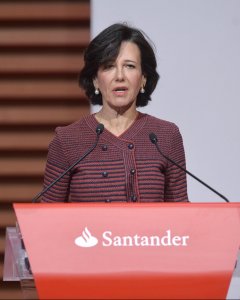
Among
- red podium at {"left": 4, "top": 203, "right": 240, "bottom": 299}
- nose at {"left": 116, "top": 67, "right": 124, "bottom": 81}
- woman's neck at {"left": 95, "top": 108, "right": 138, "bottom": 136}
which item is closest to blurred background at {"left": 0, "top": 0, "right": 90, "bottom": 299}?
woman's neck at {"left": 95, "top": 108, "right": 138, "bottom": 136}

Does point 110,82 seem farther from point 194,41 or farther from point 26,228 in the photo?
point 194,41

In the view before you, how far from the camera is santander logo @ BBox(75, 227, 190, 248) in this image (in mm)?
2035

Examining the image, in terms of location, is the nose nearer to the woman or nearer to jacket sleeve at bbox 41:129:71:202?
the woman

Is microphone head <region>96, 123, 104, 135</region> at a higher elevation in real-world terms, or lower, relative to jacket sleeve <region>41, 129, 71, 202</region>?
higher

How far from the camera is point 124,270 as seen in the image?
2016mm

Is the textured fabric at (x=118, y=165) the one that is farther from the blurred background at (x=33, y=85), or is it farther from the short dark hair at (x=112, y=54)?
the blurred background at (x=33, y=85)

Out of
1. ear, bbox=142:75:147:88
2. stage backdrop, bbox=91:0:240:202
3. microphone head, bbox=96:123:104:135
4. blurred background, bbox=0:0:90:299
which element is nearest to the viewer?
microphone head, bbox=96:123:104:135

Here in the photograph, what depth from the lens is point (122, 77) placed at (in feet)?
8.21

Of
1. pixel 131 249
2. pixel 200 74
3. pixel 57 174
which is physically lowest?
pixel 131 249

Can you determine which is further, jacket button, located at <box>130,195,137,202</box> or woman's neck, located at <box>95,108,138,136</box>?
woman's neck, located at <box>95,108,138,136</box>

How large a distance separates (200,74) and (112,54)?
5.06 feet

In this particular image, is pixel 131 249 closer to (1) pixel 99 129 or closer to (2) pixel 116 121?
(1) pixel 99 129

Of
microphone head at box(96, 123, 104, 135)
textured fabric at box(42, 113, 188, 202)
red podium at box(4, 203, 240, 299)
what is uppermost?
microphone head at box(96, 123, 104, 135)

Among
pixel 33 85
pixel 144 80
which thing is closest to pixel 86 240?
pixel 144 80
